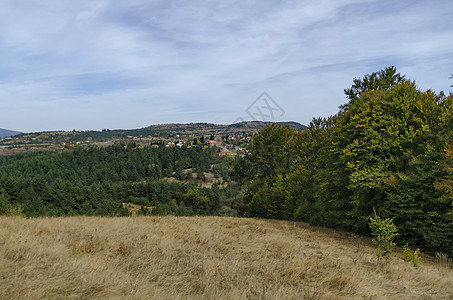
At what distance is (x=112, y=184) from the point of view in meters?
80.1

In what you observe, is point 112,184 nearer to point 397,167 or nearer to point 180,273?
point 397,167

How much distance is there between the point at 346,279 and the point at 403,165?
34.7 feet

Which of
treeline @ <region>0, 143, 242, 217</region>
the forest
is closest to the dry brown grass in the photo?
the forest

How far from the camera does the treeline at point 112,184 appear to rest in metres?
55.1

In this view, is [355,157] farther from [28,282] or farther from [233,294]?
[28,282]

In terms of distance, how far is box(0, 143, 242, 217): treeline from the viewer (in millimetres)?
55125

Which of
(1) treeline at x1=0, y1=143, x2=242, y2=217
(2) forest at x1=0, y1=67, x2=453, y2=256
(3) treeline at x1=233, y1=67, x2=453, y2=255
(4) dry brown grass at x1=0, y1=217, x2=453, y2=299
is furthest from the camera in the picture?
(1) treeline at x1=0, y1=143, x2=242, y2=217

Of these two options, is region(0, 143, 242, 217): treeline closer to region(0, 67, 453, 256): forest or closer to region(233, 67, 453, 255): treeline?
region(0, 67, 453, 256): forest

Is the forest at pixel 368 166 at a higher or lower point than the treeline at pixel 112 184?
higher

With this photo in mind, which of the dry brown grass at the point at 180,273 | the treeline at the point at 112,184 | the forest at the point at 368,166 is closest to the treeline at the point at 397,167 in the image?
the forest at the point at 368,166

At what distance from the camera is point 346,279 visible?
17.5ft

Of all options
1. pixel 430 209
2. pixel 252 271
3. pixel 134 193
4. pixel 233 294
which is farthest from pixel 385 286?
pixel 134 193

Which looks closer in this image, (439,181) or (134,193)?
(439,181)

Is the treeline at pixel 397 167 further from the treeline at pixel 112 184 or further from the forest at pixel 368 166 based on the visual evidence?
the treeline at pixel 112 184
